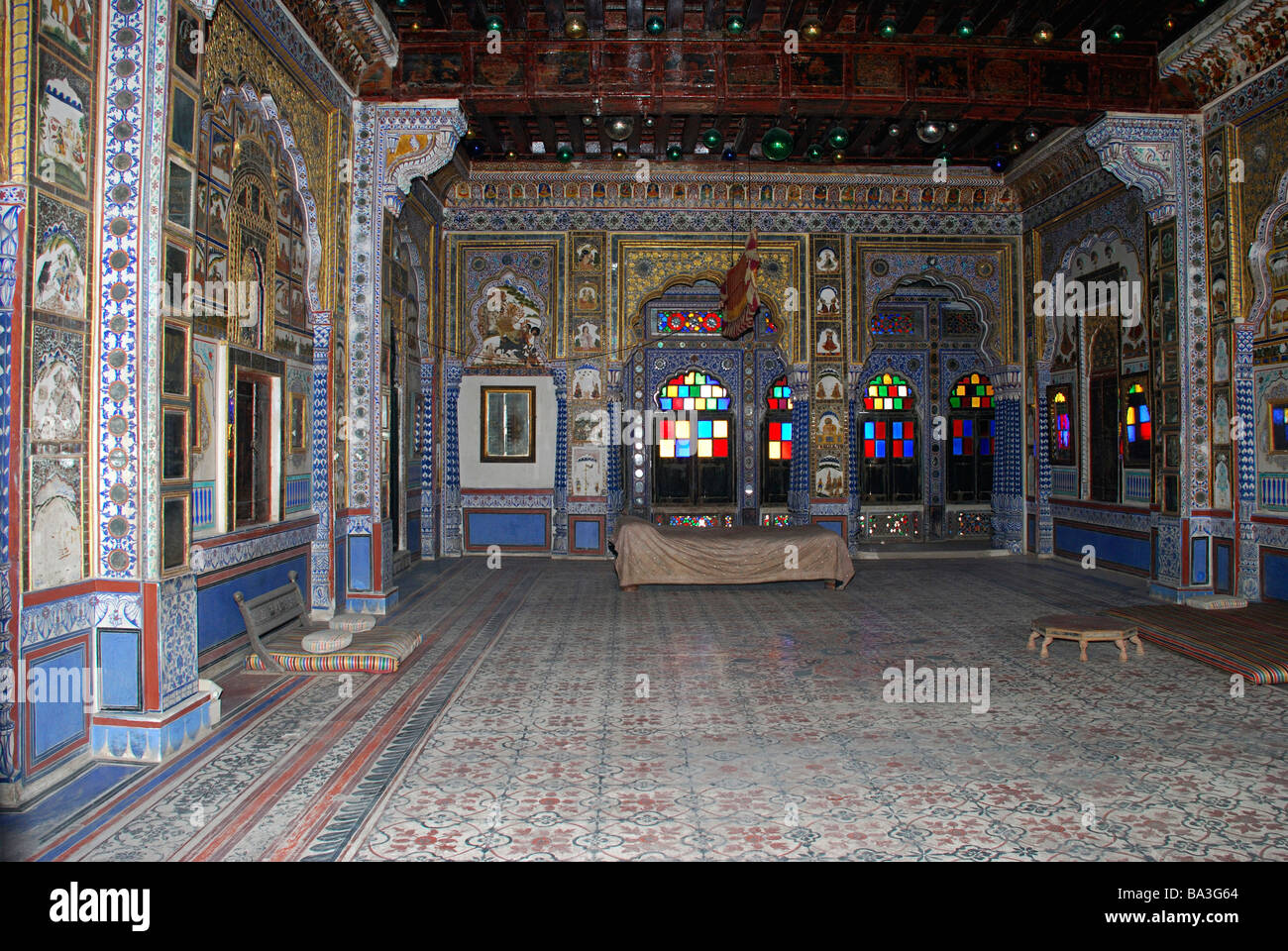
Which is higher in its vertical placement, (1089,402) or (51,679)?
(1089,402)

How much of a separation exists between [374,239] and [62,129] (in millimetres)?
4064

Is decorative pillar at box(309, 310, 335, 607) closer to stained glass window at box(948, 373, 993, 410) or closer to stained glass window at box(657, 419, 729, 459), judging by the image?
stained glass window at box(657, 419, 729, 459)

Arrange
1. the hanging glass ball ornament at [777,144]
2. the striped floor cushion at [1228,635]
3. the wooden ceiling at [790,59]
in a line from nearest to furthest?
the striped floor cushion at [1228,635], the wooden ceiling at [790,59], the hanging glass ball ornament at [777,144]

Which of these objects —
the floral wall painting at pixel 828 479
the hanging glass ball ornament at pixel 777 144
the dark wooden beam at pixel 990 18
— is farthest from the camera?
the floral wall painting at pixel 828 479

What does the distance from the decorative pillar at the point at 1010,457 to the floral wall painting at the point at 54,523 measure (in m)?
11.7

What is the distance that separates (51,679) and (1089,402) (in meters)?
11.3

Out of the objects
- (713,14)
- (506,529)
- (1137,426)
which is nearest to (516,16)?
(713,14)

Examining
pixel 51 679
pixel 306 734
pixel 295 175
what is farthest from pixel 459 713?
pixel 295 175

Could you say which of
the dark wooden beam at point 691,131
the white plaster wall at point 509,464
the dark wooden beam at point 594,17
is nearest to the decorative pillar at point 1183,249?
the dark wooden beam at point 691,131

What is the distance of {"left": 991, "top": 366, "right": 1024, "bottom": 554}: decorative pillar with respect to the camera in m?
12.4

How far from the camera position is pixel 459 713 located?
16.4ft

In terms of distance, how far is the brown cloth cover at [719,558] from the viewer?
932cm

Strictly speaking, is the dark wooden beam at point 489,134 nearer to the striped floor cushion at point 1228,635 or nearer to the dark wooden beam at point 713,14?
the dark wooden beam at point 713,14

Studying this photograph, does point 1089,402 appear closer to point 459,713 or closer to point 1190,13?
point 1190,13
